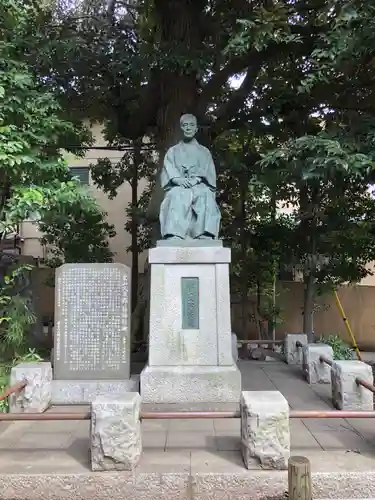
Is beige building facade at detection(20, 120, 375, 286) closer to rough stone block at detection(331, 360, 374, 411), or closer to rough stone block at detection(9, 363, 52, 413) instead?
rough stone block at detection(9, 363, 52, 413)

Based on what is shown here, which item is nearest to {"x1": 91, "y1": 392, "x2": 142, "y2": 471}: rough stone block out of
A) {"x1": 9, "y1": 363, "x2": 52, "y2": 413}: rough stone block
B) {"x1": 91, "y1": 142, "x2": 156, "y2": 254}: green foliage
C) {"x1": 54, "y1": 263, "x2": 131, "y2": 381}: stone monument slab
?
{"x1": 9, "y1": 363, "x2": 52, "y2": 413}: rough stone block

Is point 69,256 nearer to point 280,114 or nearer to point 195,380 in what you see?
point 280,114

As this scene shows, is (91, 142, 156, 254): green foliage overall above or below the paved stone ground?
above

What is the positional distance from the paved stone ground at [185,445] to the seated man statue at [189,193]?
247 cm

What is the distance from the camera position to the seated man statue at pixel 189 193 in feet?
19.9

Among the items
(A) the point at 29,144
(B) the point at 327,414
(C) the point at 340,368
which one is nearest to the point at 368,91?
(C) the point at 340,368

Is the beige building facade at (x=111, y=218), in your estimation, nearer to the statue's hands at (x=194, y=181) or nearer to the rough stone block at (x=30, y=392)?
the statue's hands at (x=194, y=181)

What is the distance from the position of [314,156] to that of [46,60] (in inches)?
207

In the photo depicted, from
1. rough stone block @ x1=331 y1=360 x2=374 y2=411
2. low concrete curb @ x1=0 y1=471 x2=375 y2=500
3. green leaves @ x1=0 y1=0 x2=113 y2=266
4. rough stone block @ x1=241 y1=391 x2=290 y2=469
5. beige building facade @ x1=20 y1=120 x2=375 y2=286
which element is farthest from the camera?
beige building facade @ x1=20 y1=120 x2=375 y2=286

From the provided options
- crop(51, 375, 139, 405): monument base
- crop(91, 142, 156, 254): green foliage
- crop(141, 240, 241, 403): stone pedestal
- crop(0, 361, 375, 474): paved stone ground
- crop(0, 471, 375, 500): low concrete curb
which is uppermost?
crop(91, 142, 156, 254): green foliage

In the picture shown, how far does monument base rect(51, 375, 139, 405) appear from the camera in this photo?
18.7 feet

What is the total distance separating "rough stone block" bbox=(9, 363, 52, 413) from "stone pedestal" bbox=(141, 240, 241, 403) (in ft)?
3.97

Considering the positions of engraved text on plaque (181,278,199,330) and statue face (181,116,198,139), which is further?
statue face (181,116,198,139)

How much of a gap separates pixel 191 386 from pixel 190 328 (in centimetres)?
71
